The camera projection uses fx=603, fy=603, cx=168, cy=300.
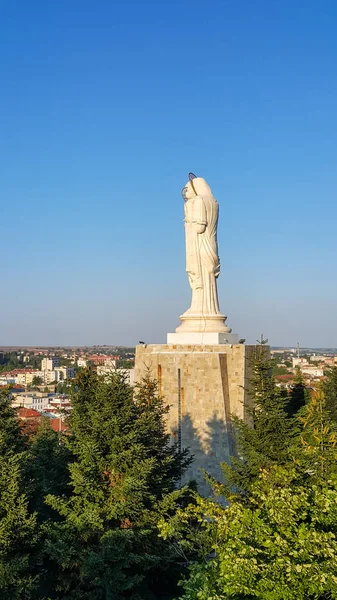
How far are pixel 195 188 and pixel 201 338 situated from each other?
4.33 meters

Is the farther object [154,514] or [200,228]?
[200,228]

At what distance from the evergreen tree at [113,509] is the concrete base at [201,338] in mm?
4955

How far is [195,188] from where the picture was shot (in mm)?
17266

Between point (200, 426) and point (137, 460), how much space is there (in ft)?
17.0

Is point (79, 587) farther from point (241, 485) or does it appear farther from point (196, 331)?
point (196, 331)

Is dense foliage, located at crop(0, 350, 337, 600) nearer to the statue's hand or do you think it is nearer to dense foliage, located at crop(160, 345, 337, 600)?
dense foliage, located at crop(160, 345, 337, 600)

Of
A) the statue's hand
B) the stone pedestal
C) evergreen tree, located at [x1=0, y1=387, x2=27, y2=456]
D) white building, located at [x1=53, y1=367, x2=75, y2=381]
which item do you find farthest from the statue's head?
white building, located at [x1=53, y1=367, x2=75, y2=381]

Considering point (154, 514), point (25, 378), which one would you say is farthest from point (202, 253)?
point (25, 378)

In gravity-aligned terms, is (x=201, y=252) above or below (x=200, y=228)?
below

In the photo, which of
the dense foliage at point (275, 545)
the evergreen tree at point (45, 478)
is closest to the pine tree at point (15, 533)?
the evergreen tree at point (45, 478)

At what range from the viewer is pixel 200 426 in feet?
50.8

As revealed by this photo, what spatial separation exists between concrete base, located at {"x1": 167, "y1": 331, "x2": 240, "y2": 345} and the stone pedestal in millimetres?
168

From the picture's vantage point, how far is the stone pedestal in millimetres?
15211

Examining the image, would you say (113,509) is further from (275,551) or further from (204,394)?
(204,394)
